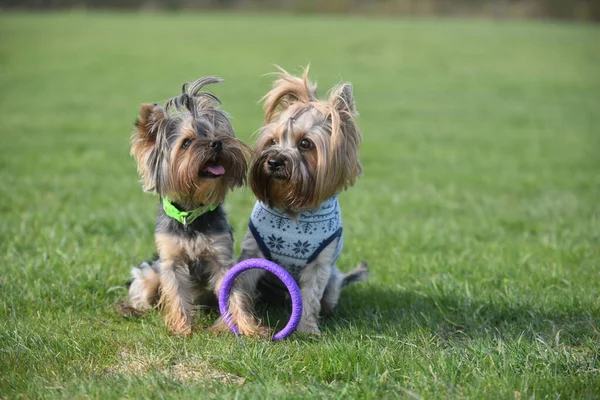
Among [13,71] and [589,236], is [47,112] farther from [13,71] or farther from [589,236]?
[589,236]

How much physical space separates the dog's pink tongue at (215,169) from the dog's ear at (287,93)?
2.22ft

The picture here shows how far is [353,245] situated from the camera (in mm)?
7504

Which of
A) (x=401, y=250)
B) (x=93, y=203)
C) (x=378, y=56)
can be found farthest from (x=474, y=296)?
(x=378, y=56)

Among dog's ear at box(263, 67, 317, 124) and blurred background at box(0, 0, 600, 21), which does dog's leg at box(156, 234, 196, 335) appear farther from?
blurred background at box(0, 0, 600, 21)

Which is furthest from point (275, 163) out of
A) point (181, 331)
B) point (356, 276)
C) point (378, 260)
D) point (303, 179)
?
point (378, 260)

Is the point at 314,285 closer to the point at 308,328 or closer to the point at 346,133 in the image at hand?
the point at 308,328

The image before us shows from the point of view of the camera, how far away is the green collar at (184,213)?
198 inches

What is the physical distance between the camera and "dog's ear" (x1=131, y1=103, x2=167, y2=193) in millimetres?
4906

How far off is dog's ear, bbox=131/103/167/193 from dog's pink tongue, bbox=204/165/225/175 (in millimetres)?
385

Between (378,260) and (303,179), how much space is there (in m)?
2.32

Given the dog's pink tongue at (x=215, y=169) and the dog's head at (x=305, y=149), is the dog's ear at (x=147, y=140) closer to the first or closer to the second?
the dog's pink tongue at (x=215, y=169)

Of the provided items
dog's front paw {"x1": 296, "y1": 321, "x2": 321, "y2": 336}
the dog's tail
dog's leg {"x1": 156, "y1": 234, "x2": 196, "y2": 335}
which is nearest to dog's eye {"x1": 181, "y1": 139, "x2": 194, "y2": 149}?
dog's leg {"x1": 156, "y1": 234, "x2": 196, "y2": 335}

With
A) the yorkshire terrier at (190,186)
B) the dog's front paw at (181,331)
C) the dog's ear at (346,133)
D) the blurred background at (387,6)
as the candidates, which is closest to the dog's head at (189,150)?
the yorkshire terrier at (190,186)

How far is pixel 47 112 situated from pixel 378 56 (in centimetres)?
2066
